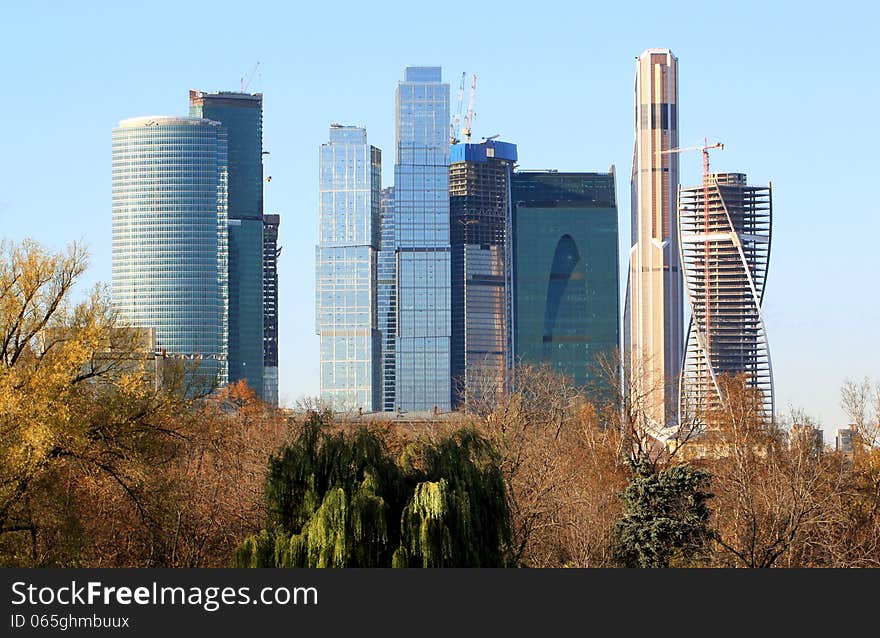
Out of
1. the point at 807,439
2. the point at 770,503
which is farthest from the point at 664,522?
the point at 807,439

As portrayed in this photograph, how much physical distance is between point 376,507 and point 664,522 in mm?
16743

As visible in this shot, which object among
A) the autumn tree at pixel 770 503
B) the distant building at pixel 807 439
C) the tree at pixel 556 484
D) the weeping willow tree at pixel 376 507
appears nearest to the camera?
the weeping willow tree at pixel 376 507

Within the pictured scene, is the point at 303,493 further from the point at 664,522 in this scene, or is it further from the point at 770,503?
the point at 770,503

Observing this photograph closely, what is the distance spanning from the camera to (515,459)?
55.0m

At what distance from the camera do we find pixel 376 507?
3569 centimetres

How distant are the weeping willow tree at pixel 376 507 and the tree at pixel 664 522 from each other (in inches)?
466

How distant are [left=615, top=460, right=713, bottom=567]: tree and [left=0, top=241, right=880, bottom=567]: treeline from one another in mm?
65

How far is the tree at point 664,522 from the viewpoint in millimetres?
49344

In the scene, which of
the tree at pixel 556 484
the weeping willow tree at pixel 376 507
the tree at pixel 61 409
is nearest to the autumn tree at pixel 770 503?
the tree at pixel 556 484

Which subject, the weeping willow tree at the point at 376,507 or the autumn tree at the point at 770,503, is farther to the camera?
the autumn tree at the point at 770,503

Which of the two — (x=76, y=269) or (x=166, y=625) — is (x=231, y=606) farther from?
(x=76, y=269)

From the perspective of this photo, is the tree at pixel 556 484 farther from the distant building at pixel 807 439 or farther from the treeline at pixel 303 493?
the distant building at pixel 807 439

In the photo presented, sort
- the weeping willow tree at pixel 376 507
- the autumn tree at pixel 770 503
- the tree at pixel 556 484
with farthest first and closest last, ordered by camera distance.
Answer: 1. the tree at pixel 556 484
2. the autumn tree at pixel 770 503
3. the weeping willow tree at pixel 376 507

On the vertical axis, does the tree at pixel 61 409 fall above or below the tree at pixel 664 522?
above
